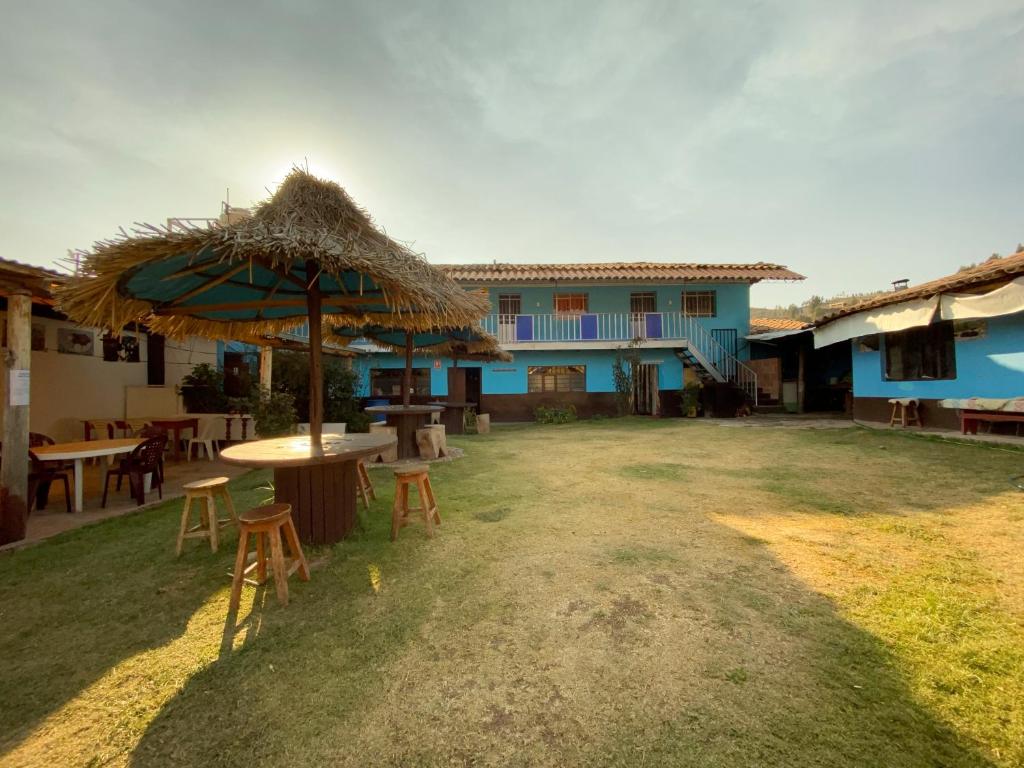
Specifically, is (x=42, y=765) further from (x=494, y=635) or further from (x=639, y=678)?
(x=639, y=678)

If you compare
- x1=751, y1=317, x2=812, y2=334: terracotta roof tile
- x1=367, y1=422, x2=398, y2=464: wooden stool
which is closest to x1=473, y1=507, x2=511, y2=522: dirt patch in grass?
x1=367, y1=422, x2=398, y2=464: wooden stool

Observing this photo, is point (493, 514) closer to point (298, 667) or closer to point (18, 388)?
point (298, 667)

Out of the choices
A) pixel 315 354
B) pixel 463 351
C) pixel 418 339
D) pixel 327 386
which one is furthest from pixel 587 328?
pixel 315 354

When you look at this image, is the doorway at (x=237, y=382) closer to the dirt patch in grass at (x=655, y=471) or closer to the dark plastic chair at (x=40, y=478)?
the dark plastic chair at (x=40, y=478)

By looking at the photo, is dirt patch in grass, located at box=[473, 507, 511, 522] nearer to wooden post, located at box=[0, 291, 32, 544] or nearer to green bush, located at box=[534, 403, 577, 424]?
wooden post, located at box=[0, 291, 32, 544]

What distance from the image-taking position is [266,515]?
2.93 metres

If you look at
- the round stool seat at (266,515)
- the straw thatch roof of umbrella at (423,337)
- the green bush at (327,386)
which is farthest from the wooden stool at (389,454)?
the round stool seat at (266,515)

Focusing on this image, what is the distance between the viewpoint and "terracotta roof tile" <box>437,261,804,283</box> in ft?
47.8

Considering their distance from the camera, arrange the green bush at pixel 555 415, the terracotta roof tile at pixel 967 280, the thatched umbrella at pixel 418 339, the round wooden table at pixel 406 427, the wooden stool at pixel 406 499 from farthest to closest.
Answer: the green bush at pixel 555 415, the thatched umbrella at pixel 418 339, the round wooden table at pixel 406 427, the terracotta roof tile at pixel 967 280, the wooden stool at pixel 406 499

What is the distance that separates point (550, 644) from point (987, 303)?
8872 millimetres

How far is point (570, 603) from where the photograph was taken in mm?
2695

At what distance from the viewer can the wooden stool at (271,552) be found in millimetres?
2721

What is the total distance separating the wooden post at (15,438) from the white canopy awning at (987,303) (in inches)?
482

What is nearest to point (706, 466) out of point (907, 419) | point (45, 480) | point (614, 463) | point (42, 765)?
point (614, 463)
